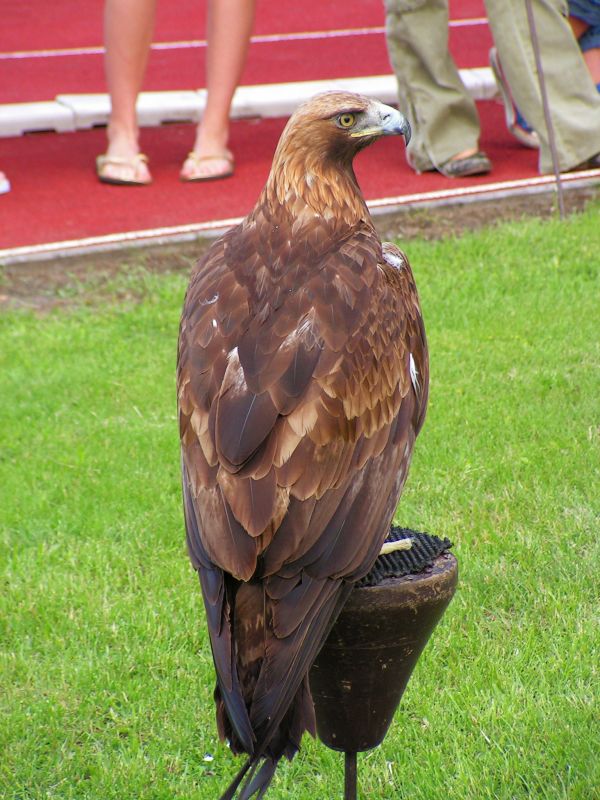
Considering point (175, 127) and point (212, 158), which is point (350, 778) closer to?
point (212, 158)

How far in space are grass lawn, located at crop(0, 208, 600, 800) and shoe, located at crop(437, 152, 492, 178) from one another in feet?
5.21

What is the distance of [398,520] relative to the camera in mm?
4145

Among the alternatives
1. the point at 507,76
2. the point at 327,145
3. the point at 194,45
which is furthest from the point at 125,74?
the point at 194,45

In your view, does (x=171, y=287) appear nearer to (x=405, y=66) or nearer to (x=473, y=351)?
(x=473, y=351)

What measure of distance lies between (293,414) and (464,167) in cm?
532

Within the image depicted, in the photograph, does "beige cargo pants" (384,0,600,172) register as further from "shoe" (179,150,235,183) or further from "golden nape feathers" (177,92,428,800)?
"golden nape feathers" (177,92,428,800)

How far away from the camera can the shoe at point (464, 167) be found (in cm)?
747

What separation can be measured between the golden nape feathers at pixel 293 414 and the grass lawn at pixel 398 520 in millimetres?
902

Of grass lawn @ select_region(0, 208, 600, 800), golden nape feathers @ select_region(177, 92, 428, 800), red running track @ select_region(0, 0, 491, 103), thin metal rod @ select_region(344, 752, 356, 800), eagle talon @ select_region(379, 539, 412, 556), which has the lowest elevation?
red running track @ select_region(0, 0, 491, 103)

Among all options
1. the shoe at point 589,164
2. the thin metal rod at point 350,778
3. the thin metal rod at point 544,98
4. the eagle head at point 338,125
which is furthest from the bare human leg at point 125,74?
the thin metal rod at point 350,778

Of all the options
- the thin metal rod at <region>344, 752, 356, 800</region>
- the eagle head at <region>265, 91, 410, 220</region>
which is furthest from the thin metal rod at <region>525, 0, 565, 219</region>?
the thin metal rod at <region>344, 752, 356, 800</region>

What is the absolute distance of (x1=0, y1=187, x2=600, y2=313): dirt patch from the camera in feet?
Result: 20.1

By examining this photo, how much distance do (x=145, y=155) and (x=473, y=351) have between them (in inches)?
136

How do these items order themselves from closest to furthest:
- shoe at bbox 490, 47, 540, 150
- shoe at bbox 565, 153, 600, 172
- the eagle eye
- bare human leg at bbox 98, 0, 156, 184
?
the eagle eye, bare human leg at bbox 98, 0, 156, 184, shoe at bbox 565, 153, 600, 172, shoe at bbox 490, 47, 540, 150
